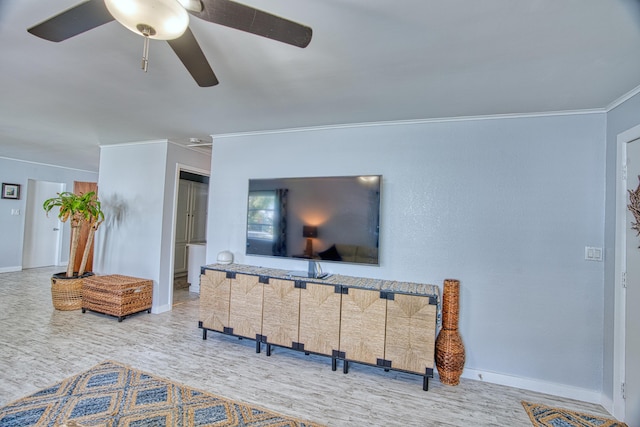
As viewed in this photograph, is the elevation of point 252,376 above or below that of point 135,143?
below

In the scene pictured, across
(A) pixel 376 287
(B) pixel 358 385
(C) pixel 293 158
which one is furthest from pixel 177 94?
(B) pixel 358 385

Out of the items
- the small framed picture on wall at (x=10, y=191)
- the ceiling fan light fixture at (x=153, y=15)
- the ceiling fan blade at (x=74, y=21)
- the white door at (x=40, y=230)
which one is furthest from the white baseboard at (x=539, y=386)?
the white door at (x=40, y=230)

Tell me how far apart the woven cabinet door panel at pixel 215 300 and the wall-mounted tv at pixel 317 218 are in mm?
431

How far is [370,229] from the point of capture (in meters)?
2.79

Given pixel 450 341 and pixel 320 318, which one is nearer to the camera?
pixel 450 341

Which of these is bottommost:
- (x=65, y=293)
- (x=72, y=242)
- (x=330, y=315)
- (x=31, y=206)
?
(x=65, y=293)

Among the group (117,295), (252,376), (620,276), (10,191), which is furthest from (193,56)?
(10,191)

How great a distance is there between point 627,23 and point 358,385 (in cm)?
283

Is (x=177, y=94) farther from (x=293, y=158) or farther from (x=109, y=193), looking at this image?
(x=109, y=193)

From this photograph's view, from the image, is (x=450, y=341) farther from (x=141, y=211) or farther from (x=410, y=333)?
(x=141, y=211)

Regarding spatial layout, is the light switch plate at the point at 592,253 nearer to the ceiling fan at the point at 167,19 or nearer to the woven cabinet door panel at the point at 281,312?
the woven cabinet door panel at the point at 281,312

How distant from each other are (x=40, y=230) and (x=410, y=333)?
27.6 feet

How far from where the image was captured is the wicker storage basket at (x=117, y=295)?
357 centimetres

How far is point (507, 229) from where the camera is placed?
2586mm
